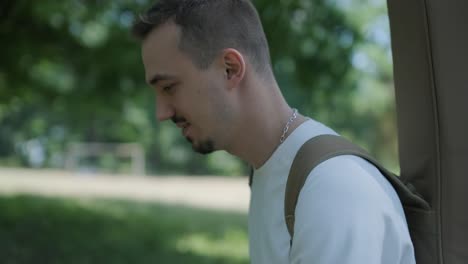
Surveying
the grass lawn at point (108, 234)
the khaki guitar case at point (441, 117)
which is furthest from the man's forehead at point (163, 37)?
the grass lawn at point (108, 234)

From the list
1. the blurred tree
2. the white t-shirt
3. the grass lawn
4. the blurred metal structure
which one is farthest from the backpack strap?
the blurred metal structure

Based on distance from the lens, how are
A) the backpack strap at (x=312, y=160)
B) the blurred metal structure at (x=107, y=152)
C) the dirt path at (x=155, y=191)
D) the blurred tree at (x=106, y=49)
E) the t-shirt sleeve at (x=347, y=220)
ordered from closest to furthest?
the t-shirt sleeve at (x=347, y=220) < the backpack strap at (x=312, y=160) < the blurred tree at (x=106, y=49) < the dirt path at (x=155, y=191) < the blurred metal structure at (x=107, y=152)

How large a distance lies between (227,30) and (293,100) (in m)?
15.8

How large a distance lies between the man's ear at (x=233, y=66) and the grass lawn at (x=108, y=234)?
187 inches

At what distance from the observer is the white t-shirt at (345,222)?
1001 mm

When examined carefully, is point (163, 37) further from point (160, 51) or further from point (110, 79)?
point (110, 79)

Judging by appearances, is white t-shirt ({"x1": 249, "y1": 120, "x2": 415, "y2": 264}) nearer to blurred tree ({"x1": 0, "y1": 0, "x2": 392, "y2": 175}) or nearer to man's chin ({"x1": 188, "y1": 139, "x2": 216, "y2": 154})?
man's chin ({"x1": 188, "y1": 139, "x2": 216, "y2": 154})

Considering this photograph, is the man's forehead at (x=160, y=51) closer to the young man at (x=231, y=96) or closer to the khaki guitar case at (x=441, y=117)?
the young man at (x=231, y=96)

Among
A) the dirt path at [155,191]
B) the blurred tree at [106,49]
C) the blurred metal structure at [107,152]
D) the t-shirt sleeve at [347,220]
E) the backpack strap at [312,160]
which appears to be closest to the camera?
the t-shirt sleeve at [347,220]

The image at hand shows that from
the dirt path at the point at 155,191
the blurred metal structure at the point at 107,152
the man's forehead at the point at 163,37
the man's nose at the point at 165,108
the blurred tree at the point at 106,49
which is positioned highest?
the man's forehead at the point at 163,37

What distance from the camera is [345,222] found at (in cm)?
101

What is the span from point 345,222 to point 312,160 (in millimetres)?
166

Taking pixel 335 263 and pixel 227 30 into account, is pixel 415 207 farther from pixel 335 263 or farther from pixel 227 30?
pixel 227 30

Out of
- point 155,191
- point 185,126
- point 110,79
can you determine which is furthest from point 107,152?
point 185,126
